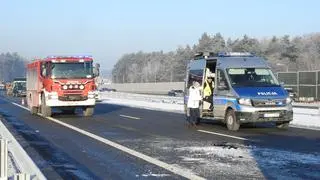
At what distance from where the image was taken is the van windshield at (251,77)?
65.7 ft

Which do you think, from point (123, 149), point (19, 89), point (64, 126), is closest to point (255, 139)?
point (123, 149)

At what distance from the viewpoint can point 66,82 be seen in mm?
27781

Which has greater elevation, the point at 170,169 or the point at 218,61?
the point at 218,61

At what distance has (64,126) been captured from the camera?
22.4 metres

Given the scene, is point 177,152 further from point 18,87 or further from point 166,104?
point 18,87

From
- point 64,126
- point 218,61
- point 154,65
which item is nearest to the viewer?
point 218,61

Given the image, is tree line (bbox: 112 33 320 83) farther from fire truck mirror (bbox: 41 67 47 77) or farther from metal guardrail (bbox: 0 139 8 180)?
metal guardrail (bbox: 0 139 8 180)

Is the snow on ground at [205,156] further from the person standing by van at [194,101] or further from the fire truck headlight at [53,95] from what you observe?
the fire truck headlight at [53,95]

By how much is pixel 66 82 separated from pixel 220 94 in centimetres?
989

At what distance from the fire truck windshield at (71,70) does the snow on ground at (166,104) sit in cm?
681

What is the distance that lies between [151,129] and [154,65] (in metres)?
157

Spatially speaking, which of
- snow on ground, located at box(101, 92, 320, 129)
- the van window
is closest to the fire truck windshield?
snow on ground, located at box(101, 92, 320, 129)

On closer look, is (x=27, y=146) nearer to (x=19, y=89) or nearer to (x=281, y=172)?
(x=281, y=172)

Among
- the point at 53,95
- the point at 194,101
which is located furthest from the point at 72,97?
the point at 194,101
